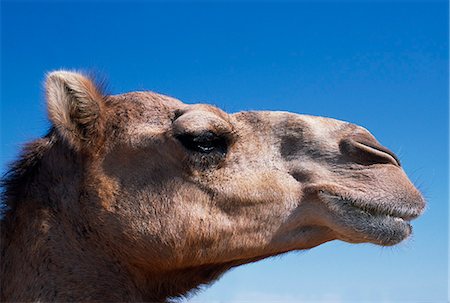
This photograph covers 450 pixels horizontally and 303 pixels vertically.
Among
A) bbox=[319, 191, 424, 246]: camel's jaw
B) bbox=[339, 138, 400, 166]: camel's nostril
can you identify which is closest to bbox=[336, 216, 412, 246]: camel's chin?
bbox=[319, 191, 424, 246]: camel's jaw

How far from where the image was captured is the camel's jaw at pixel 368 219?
21.0 ft

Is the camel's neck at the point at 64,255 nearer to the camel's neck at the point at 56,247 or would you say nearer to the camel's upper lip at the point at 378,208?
the camel's neck at the point at 56,247

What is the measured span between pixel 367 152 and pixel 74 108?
2717mm

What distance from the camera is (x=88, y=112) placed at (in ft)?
22.8

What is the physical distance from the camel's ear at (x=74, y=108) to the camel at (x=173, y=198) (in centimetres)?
1

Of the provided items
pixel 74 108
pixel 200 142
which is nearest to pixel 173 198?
pixel 200 142

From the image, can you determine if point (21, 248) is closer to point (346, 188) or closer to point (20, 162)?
point (20, 162)

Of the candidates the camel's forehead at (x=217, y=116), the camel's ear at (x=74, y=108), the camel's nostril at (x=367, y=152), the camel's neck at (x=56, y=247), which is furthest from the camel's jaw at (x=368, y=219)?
the camel's ear at (x=74, y=108)

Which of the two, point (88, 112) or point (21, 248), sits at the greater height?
point (88, 112)

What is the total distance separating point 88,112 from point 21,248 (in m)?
1.39

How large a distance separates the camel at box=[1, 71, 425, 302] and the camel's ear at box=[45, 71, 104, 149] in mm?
10

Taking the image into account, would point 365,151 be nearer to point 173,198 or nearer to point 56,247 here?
point 173,198

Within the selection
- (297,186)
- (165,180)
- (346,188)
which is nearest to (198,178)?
(165,180)

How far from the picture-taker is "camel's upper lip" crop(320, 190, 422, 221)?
21.0 feet
